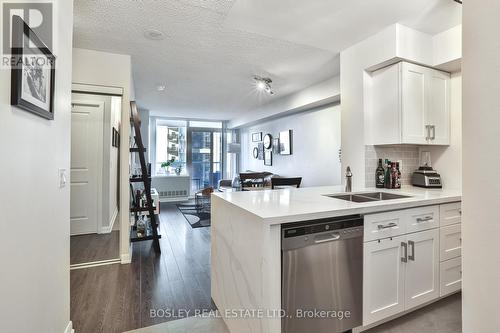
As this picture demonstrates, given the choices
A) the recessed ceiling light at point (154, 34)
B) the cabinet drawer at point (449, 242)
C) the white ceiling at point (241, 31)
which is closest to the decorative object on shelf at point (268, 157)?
the white ceiling at point (241, 31)

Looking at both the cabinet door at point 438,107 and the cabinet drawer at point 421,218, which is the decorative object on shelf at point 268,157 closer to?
the cabinet door at point 438,107

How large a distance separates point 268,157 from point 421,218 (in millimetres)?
4739

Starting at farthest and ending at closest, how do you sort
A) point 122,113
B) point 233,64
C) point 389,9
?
1. point 233,64
2. point 122,113
3. point 389,9

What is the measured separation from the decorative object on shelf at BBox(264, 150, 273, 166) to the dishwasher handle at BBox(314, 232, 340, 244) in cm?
489

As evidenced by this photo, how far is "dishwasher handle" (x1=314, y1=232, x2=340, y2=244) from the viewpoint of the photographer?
1.49 metres

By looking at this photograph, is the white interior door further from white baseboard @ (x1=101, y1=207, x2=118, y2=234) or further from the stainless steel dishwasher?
the stainless steel dishwasher

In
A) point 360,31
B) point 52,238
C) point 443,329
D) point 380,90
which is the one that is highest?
point 360,31

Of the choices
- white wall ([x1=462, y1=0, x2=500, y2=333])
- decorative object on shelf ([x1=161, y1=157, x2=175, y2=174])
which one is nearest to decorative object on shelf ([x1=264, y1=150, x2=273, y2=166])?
decorative object on shelf ([x1=161, y1=157, x2=175, y2=174])

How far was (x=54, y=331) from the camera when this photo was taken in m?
1.35

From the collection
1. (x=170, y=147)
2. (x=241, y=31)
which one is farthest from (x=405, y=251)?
(x=170, y=147)

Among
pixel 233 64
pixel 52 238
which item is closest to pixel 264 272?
pixel 52 238

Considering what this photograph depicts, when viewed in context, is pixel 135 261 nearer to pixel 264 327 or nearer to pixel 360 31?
pixel 264 327

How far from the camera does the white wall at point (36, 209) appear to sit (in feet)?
2.83

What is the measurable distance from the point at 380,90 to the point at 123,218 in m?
3.23
